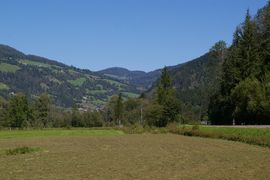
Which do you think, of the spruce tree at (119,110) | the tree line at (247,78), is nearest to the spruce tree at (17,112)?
the spruce tree at (119,110)

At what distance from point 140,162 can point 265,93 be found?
53.9m

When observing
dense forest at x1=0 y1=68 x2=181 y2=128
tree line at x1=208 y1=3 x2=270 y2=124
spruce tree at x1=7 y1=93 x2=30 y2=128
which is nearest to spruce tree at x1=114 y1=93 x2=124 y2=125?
dense forest at x1=0 y1=68 x2=181 y2=128

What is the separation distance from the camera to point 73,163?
31500 mm

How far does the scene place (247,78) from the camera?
88625 mm

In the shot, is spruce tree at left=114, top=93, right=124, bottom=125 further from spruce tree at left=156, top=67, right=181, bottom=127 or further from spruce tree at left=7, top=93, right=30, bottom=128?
spruce tree at left=7, top=93, right=30, bottom=128

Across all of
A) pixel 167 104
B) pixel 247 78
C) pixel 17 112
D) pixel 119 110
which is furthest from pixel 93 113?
pixel 247 78

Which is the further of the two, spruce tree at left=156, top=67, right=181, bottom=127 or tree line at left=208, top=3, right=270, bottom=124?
spruce tree at left=156, top=67, right=181, bottom=127

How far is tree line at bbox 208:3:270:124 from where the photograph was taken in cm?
8250

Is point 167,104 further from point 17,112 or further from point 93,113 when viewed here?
point 93,113

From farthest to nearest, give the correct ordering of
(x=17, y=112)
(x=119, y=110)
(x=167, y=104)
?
(x=119, y=110) < (x=17, y=112) < (x=167, y=104)

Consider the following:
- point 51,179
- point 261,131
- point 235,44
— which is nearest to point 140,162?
point 51,179

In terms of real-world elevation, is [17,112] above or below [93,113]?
below

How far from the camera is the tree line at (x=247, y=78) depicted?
82.5 meters

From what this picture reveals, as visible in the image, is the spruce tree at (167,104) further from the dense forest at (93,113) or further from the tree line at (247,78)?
the tree line at (247,78)
